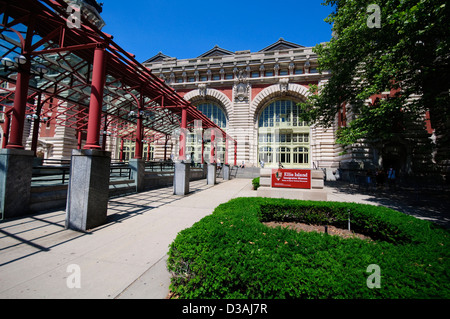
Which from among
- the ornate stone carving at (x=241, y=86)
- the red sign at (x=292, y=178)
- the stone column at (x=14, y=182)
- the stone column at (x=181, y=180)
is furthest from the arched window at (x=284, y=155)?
the stone column at (x=14, y=182)

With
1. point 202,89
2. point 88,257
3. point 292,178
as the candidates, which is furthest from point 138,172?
point 202,89

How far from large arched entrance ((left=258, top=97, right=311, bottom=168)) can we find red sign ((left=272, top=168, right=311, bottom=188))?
21391 mm

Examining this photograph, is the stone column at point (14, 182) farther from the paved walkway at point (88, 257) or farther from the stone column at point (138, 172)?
the stone column at point (138, 172)

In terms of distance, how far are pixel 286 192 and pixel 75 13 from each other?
36.1 feet

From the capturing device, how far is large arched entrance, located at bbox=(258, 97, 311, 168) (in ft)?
96.3

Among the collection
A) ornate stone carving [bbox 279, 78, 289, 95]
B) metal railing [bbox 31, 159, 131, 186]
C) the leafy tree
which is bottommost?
metal railing [bbox 31, 159, 131, 186]

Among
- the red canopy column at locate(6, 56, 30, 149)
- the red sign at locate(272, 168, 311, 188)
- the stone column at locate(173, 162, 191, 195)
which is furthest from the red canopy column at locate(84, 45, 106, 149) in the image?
the red sign at locate(272, 168, 311, 188)

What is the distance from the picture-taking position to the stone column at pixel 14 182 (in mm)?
5470

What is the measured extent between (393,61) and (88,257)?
15504 millimetres

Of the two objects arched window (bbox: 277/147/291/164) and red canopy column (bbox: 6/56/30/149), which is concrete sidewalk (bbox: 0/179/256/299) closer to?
red canopy column (bbox: 6/56/30/149)

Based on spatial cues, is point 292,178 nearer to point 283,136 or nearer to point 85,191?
point 85,191

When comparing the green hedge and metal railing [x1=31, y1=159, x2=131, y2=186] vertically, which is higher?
metal railing [x1=31, y1=159, x2=131, y2=186]

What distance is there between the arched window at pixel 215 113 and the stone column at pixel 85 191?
27490 millimetres
